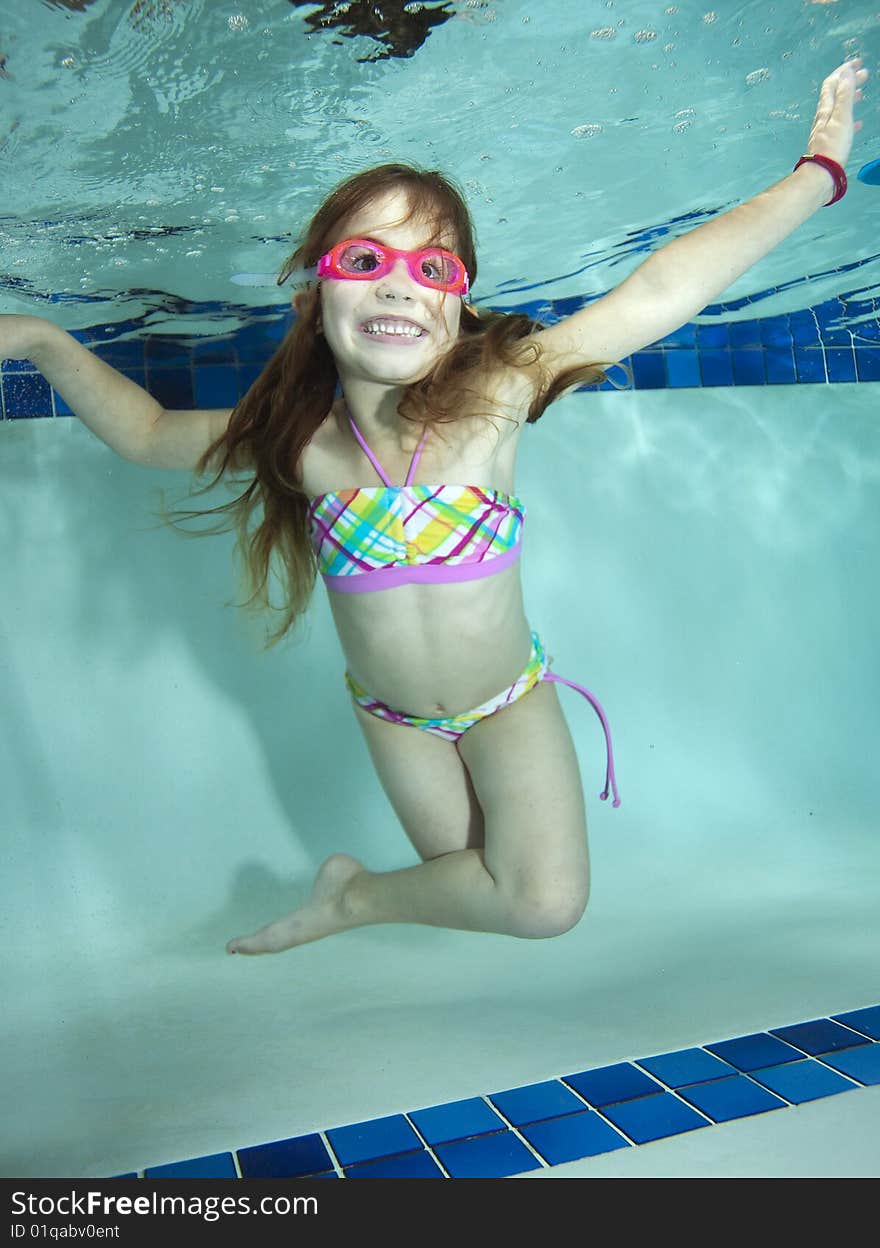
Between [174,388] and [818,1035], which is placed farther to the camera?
[174,388]

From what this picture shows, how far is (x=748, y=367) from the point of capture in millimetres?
6113

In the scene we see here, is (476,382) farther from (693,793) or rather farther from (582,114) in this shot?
(693,793)

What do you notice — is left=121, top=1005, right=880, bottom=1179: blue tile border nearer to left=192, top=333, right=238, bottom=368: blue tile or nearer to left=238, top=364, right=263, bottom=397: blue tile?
left=238, top=364, right=263, bottom=397: blue tile

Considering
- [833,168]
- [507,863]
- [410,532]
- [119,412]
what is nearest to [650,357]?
[833,168]

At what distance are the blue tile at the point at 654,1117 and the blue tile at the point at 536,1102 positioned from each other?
0.40ft

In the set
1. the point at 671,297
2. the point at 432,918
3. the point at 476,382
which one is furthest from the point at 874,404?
the point at 432,918

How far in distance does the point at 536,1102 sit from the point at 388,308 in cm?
231

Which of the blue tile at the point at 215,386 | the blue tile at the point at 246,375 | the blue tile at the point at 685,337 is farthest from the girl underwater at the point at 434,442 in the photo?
the blue tile at the point at 685,337

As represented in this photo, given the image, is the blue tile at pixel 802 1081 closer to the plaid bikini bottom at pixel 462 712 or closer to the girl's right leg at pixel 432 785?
the plaid bikini bottom at pixel 462 712

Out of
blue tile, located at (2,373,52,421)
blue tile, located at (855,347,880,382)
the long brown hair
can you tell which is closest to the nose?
the long brown hair

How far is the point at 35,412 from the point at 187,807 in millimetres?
2156

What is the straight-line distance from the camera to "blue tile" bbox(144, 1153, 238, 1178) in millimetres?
2473

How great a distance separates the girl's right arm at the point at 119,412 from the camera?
3080 mm

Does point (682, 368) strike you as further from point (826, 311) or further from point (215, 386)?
point (215, 386)
